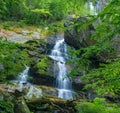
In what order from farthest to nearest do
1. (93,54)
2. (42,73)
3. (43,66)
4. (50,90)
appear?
1. (42,73)
2. (43,66)
3. (50,90)
4. (93,54)

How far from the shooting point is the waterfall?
14180mm

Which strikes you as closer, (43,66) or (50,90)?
(50,90)

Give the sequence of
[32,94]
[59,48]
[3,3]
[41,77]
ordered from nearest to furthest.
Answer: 1. [3,3]
2. [32,94]
3. [41,77]
4. [59,48]

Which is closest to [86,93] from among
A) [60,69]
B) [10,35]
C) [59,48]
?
[60,69]

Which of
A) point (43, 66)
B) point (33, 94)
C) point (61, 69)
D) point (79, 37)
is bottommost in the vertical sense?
point (33, 94)

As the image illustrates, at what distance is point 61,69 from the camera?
53.5 ft

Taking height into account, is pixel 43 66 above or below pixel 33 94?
above

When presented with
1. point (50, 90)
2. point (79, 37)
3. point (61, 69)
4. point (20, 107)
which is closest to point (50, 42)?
point (79, 37)

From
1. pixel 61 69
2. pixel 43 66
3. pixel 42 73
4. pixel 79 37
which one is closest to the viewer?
pixel 43 66

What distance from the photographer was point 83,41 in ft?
54.5

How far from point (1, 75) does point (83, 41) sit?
433 inches

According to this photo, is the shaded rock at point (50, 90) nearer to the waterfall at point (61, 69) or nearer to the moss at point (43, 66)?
the waterfall at point (61, 69)

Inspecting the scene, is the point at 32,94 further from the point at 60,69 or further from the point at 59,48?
the point at 59,48

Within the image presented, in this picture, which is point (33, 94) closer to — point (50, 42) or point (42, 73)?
point (42, 73)
